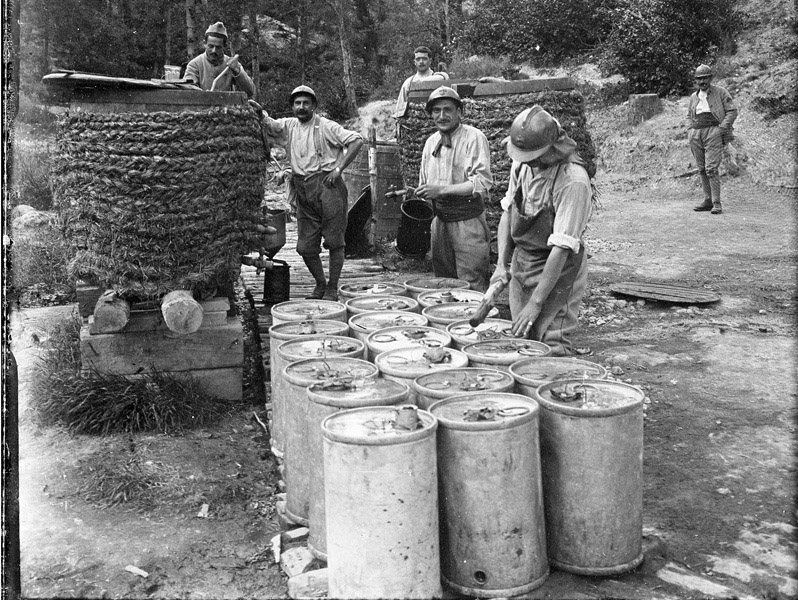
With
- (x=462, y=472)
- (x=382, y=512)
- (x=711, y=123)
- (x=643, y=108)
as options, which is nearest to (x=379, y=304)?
(x=462, y=472)

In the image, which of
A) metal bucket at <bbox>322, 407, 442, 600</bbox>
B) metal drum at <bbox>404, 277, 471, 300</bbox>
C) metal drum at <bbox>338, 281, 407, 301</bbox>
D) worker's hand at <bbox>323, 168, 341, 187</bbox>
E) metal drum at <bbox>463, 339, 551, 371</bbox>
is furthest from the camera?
worker's hand at <bbox>323, 168, 341, 187</bbox>

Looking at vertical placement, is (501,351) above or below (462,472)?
above

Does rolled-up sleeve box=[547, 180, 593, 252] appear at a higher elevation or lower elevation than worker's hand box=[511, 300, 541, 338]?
higher

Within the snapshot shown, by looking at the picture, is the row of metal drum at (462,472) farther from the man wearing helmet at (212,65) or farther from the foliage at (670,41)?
the foliage at (670,41)

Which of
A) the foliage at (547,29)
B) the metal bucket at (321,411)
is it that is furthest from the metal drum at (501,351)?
the foliage at (547,29)

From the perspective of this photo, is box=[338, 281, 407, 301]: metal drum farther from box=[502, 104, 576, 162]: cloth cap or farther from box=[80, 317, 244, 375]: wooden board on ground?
box=[502, 104, 576, 162]: cloth cap

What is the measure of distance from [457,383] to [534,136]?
1.50 meters

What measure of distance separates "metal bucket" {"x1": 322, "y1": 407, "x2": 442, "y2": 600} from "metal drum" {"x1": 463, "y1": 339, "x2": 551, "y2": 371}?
1025 mm

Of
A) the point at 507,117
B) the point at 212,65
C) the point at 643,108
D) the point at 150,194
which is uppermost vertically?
the point at 643,108

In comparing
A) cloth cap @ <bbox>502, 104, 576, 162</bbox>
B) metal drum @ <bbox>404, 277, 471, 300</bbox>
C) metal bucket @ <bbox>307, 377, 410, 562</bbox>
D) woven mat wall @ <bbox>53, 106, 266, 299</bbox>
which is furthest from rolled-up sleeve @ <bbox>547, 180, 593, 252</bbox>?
woven mat wall @ <bbox>53, 106, 266, 299</bbox>

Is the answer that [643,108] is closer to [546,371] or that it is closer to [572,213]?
[572,213]

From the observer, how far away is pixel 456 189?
20.0ft

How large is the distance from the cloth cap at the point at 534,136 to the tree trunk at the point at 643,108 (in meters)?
13.5

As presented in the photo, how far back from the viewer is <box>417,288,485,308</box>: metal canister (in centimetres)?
523
